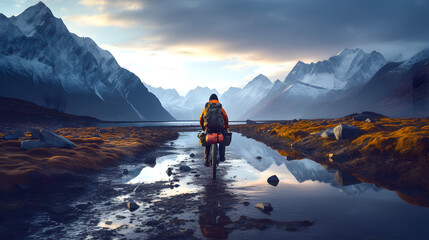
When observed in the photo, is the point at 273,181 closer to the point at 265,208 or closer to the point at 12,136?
the point at 265,208

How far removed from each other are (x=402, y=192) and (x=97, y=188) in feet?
39.8

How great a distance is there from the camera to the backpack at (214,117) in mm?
12109

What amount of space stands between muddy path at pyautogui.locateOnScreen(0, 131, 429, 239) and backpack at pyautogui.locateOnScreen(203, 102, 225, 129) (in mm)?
2668

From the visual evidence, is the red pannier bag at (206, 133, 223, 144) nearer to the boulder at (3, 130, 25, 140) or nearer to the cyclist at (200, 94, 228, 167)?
the cyclist at (200, 94, 228, 167)

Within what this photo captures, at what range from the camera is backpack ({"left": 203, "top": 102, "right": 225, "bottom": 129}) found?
39.7 feet

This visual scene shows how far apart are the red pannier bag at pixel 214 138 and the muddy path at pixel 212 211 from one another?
191 cm

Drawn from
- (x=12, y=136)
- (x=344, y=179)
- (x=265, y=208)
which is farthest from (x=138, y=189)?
(x=12, y=136)

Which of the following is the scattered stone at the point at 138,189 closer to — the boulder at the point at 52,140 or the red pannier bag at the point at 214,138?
the red pannier bag at the point at 214,138

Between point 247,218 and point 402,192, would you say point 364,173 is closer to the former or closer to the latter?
point 402,192

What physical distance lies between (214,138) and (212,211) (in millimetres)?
4960

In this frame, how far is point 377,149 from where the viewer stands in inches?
611

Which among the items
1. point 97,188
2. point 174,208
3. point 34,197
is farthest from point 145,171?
point 174,208

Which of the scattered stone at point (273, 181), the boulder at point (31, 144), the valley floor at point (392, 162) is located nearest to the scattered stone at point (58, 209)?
the scattered stone at point (273, 181)

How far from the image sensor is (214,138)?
39.8 ft
